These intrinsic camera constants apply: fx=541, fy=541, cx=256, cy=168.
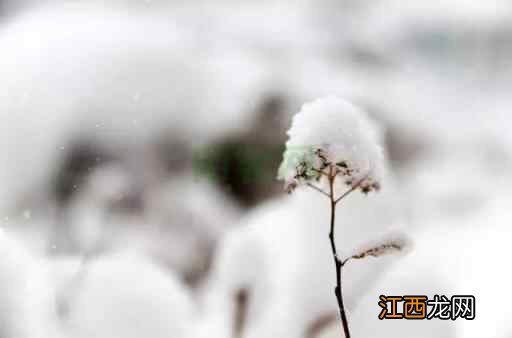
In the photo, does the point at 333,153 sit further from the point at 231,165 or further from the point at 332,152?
the point at 231,165

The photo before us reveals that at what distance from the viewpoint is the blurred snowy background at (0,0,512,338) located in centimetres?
34

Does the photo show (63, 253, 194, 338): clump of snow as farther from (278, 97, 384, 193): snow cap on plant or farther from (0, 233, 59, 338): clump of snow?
(278, 97, 384, 193): snow cap on plant

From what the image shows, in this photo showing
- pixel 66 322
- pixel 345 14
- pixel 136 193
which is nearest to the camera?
pixel 66 322

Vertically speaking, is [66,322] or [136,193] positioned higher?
[136,193]

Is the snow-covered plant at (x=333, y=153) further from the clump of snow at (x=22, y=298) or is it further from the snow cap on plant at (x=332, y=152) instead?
the clump of snow at (x=22, y=298)

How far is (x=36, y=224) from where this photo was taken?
0.39 m

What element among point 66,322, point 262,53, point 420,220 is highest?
point 262,53

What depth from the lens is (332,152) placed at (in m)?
0.27

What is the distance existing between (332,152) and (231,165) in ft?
0.56

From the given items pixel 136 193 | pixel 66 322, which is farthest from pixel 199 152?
pixel 66 322

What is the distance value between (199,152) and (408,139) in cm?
18

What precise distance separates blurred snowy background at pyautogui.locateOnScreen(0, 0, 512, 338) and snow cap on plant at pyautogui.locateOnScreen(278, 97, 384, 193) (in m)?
0.07

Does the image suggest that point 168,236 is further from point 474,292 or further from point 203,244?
point 474,292

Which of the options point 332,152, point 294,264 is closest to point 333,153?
point 332,152
